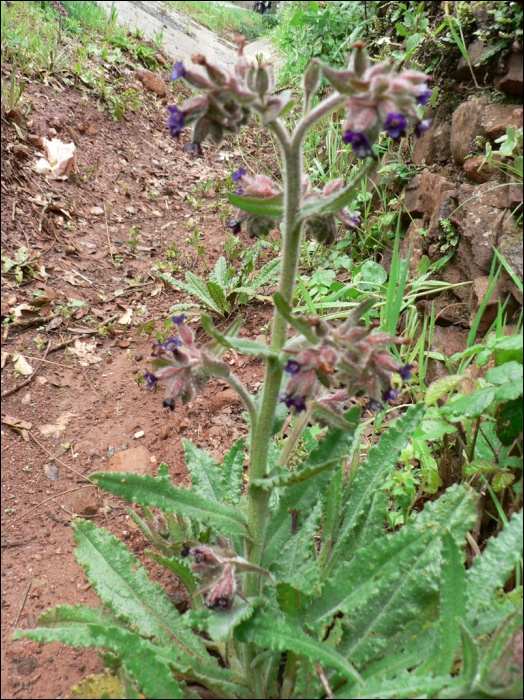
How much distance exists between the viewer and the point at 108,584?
185cm

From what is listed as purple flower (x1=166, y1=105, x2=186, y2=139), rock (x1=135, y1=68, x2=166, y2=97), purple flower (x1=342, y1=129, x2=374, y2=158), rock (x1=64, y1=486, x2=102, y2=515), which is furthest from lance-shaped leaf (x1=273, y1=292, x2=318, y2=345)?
rock (x1=135, y1=68, x2=166, y2=97)

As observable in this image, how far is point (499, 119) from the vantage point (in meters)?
2.69

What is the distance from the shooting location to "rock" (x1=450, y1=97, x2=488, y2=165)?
2.85 metres

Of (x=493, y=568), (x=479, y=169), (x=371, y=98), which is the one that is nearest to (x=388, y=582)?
(x=493, y=568)

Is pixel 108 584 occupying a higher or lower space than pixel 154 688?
lower

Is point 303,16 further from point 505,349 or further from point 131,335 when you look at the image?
point 505,349

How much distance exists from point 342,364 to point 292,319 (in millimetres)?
209

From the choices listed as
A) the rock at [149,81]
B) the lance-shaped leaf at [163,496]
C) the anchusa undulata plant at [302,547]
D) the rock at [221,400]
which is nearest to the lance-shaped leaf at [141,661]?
the anchusa undulata plant at [302,547]

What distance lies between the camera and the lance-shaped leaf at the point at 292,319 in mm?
1367

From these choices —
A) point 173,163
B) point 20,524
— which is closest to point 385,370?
point 20,524

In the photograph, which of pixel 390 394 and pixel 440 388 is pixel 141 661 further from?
pixel 440 388

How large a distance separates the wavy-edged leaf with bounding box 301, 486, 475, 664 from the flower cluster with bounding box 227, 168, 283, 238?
3.68 feet

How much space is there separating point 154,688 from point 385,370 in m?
1.18

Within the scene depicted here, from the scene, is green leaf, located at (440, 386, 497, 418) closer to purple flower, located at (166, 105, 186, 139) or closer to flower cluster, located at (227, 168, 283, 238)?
flower cluster, located at (227, 168, 283, 238)
